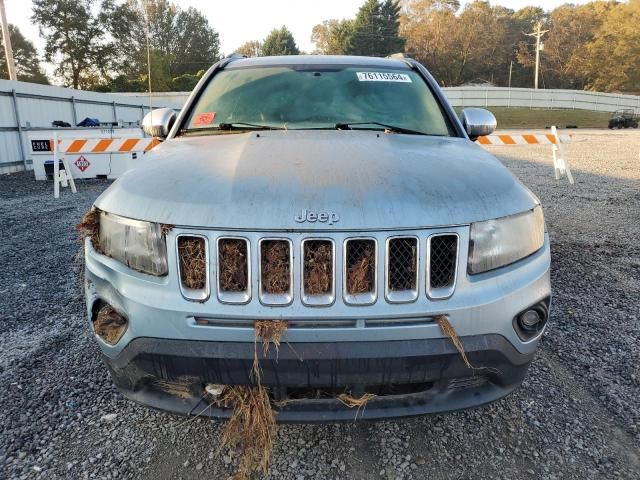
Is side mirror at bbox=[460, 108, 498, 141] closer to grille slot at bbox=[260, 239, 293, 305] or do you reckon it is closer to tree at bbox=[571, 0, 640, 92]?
grille slot at bbox=[260, 239, 293, 305]

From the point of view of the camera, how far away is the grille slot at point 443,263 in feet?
5.77

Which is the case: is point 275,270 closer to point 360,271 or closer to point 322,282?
point 322,282

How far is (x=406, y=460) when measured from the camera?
2098mm

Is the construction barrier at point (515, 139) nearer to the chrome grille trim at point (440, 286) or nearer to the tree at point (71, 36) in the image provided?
the chrome grille trim at point (440, 286)

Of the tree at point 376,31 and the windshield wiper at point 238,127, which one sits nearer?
the windshield wiper at point 238,127

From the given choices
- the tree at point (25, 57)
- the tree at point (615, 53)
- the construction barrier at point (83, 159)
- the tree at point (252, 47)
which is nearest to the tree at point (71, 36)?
the tree at point (25, 57)

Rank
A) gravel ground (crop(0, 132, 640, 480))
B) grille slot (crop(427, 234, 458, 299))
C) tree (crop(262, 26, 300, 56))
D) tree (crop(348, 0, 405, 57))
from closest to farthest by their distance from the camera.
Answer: grille slot (crop(427, 234, 458, 299))
gravel ground (crop(0, 132, 640, 480))
tree (crop(348, 0, 405, 57))
tree (crop(262, 26, 300, 56))

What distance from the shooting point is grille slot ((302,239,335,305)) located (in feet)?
5.58

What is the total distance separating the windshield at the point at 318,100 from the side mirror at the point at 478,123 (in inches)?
10.9

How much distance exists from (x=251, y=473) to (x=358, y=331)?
2.78 ft

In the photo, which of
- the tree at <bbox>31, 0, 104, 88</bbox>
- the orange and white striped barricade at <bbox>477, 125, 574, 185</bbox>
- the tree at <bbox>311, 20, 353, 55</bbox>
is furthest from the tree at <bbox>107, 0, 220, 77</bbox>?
the orange and white striped barricade at <bbox>477, 125, 574, 185</bbox>

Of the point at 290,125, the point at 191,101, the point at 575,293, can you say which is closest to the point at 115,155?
the point at 191,101

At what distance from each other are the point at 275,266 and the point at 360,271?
31 centimetres

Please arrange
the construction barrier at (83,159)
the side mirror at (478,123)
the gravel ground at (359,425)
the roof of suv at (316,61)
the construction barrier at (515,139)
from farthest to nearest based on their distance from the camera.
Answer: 1. the construction barrier at (83,159)
2. the construction barrier at (515,139)
3. the roof of suv at (316,61)
4. the side mirror at (478,123)
5. the gravel ground at (359,425)
